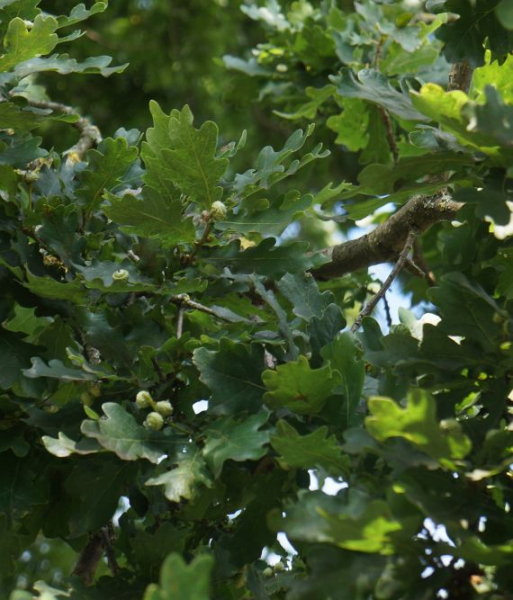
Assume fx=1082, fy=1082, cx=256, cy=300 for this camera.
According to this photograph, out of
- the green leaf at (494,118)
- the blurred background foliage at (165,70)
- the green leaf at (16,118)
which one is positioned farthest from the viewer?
the blurred background foliage at (165,70)

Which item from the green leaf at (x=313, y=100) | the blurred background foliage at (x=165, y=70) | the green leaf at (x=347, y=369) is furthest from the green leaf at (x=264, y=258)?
the blurred background foliage at (x=165, y=70)

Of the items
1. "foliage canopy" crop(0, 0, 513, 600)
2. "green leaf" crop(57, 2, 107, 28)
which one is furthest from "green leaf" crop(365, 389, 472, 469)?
"green leaf" crop(57, 2, 107, 28)

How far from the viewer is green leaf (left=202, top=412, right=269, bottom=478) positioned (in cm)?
144

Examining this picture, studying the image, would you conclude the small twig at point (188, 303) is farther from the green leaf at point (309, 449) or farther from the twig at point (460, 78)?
the twig at point (460, 78)

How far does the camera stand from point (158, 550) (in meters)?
1.62

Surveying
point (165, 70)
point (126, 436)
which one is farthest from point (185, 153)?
point (165, 70)

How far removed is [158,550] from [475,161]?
2.42 ft

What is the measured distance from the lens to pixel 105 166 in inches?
76.6

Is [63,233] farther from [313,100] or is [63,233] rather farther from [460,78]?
[313,100]

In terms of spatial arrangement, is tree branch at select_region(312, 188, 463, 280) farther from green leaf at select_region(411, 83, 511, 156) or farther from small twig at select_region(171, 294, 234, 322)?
green leaf at select_region(411, 83, 511, 156)

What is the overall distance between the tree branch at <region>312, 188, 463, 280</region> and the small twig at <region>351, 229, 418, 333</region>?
1.7 inches

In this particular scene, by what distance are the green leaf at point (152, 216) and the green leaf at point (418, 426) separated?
650 mm

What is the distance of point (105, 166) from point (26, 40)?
0.84 feet

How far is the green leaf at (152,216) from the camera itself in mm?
1766
